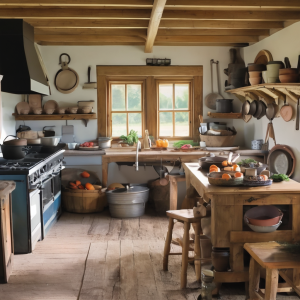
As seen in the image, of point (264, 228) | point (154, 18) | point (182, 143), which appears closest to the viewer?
point (264, 228)

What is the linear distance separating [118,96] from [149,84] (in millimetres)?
594

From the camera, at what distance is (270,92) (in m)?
5.47

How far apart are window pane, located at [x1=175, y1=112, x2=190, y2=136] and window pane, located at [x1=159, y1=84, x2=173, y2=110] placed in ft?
0.75

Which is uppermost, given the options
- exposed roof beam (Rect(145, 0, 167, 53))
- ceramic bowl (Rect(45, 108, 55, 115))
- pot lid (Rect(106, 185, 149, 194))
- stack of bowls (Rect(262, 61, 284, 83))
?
exposed roof beam (Rect(145, 0, 167, 53))

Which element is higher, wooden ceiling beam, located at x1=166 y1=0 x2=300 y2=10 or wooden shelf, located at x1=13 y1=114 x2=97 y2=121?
wooden ceiling beam, located at x1=166 y1=0 x2=300 y2=10

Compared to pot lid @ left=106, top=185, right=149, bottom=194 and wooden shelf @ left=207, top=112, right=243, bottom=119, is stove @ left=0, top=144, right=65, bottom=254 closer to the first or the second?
pot lid @ left=106, top=185, right=149, bottom=194

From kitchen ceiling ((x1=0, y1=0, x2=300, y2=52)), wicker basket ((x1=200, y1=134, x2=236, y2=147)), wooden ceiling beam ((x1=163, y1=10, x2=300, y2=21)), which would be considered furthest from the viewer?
wicker basket ((x1=200, y1=134, x2=236, y2=147))

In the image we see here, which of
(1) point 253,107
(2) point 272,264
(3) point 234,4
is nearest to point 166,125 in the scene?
(1) point 253,107

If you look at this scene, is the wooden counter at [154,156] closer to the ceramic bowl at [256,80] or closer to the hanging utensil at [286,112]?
the hanging utensil at [286,112]

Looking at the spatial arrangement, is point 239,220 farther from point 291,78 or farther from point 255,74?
point 255,74

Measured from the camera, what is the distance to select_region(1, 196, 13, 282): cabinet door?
11.4ft

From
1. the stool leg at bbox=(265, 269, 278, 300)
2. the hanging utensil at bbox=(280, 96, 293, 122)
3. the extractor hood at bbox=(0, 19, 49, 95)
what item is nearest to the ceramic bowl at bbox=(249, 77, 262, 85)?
the hanging utensil at bbox=(280, 96, 293, 122)

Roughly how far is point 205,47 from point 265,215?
420 centimetres

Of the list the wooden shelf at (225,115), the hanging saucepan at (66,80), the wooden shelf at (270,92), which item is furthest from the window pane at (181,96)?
the hanging saucepan at (66,80)
